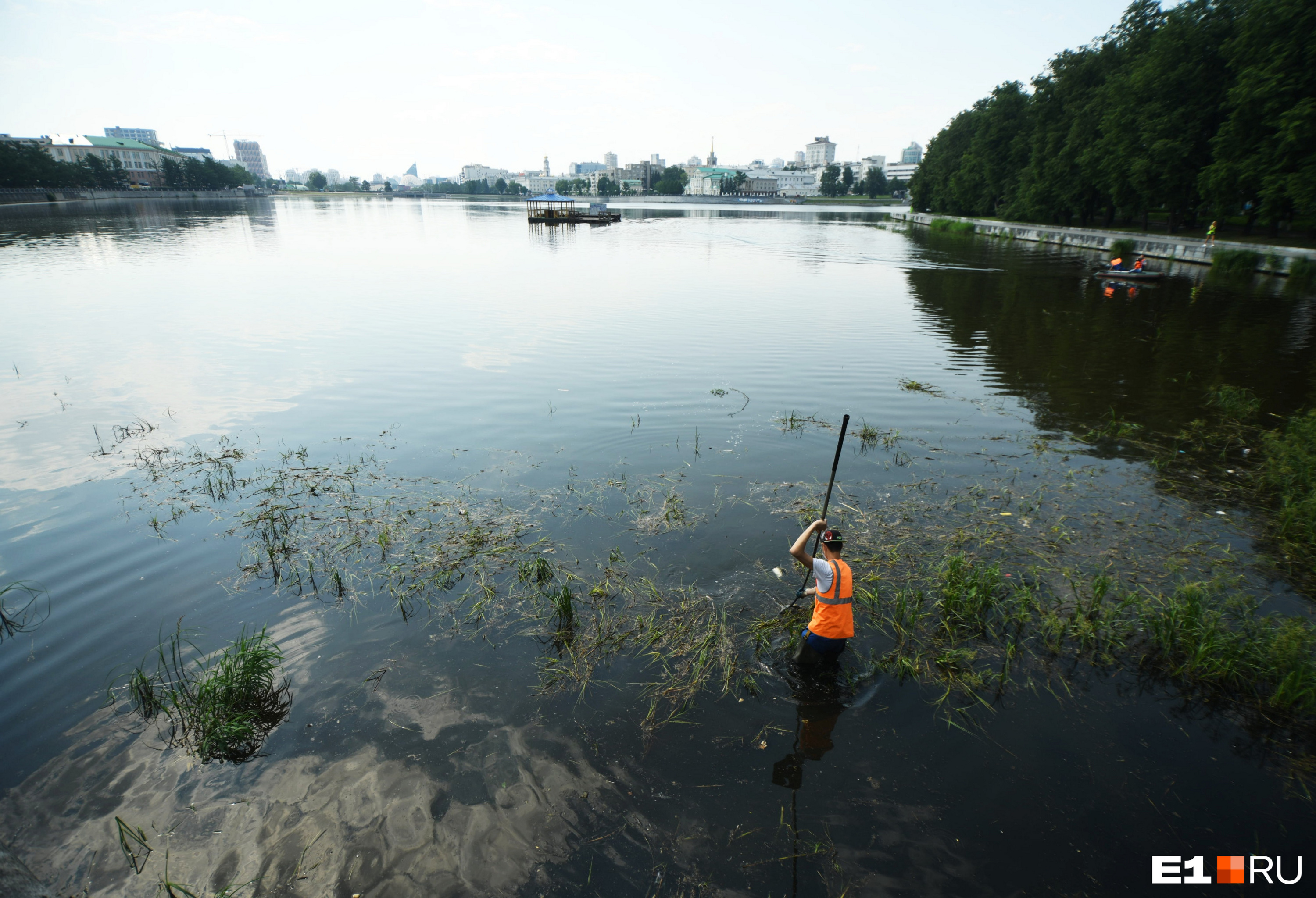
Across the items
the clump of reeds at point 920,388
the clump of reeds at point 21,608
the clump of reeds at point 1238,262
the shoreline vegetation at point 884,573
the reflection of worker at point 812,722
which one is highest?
the clump of reeds at point 1238,262

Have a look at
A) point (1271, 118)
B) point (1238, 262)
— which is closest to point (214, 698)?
point (1238, 262)

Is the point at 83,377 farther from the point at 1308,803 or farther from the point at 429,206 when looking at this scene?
the point at 429,206

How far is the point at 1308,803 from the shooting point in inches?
223

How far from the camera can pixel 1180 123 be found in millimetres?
44062

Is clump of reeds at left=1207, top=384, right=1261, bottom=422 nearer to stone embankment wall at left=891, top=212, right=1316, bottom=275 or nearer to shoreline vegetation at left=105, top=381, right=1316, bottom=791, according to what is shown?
shoreline vegetation at left=105, top=381, right=1316, bottom=791

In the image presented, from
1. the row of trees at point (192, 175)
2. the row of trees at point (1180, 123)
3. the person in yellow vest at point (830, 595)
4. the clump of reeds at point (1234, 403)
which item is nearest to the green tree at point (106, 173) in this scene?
the row of trees at point (192, 175)

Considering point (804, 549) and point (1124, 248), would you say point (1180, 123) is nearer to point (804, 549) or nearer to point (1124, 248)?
point (1124, 248)

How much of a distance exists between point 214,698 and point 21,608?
178 inches

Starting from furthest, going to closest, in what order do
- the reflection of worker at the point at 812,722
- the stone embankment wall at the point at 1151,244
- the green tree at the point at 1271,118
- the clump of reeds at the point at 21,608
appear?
the stone embankment wall at the point at 1151,244, the green tree at the point at 1271,118, the clump of reeds at the point at 21,608, the reflection of worker at the point at 812,722

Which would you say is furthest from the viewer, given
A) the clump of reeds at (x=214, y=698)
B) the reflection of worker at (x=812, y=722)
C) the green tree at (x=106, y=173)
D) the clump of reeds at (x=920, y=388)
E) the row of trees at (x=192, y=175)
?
the row of trees at (x=192, y=175)

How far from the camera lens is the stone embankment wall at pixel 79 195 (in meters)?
108

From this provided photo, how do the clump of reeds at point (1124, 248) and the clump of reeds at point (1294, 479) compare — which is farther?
the clump of reeds at point (1124, 248)

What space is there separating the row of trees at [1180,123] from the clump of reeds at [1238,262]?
110 inches

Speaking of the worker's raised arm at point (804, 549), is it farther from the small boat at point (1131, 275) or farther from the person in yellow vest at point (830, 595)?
the small boat at point (1131, 275)
